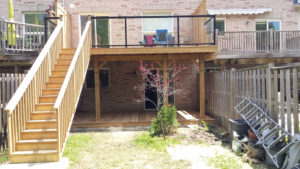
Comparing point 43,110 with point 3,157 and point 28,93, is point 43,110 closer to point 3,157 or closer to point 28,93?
point 28,93

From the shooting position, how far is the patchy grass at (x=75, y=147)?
5.26 metres

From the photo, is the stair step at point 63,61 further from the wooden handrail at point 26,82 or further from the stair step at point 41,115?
the stair step at point 41,115

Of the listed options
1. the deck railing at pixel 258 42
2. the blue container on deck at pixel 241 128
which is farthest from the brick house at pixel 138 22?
the blue container on deck at pixel 241 128

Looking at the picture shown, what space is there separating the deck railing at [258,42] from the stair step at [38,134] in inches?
316

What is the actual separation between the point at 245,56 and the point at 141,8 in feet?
17.0

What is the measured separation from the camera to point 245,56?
10.9 m

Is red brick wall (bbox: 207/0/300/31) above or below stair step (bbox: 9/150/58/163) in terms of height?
above

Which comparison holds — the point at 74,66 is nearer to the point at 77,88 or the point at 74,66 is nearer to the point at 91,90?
the point at 77,88

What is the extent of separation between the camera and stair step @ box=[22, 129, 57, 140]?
5.23 meters

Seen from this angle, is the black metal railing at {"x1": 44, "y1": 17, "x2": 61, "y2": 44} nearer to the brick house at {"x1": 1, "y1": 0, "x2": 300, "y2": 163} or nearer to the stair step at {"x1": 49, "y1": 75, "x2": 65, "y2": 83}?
the brick house at {"x1": 1, "y1": 0, "x2": 300, "y2": 163}

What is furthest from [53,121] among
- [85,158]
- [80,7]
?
[80,7]

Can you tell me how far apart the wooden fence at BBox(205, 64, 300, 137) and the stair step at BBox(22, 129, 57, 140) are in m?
4.54

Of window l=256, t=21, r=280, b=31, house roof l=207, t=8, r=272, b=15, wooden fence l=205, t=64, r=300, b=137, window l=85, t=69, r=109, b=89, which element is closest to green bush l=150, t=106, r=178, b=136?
wooden fence l=205, t=64, r=300, b=137

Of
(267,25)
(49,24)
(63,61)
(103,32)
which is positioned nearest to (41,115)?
(63,61)
